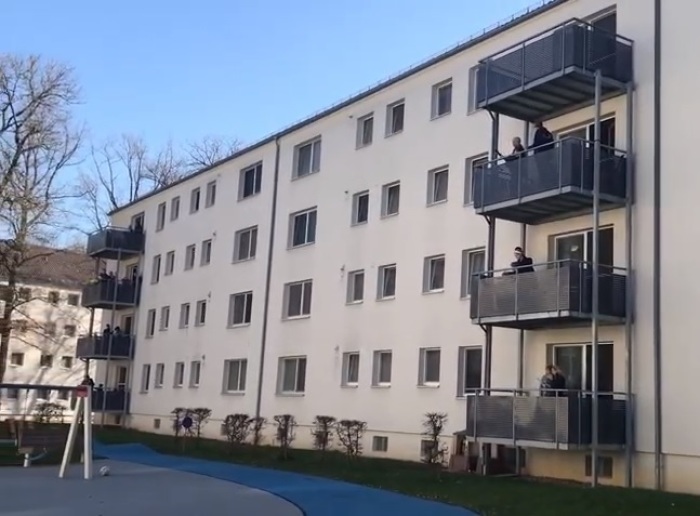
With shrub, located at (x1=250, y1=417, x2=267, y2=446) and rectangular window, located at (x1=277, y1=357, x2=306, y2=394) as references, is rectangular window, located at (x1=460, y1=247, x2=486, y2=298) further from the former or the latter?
shrub, located at (x1=250, y1=417, x2=267, y2=446)

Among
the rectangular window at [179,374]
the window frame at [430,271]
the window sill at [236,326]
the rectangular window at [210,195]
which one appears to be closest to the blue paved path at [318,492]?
the window frame at [430,271]

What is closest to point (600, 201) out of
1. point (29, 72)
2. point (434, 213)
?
point (434, 213)

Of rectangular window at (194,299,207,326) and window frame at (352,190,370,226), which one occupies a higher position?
window frame at (352,190,370,226)

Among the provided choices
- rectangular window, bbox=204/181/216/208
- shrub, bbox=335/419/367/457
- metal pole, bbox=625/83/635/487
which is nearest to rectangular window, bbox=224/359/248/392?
rectangular window, bbox=204/181/216/208

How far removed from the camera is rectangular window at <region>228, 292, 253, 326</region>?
33.4 meters

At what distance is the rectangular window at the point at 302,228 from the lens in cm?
3027

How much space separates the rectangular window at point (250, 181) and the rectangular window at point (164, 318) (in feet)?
23.9

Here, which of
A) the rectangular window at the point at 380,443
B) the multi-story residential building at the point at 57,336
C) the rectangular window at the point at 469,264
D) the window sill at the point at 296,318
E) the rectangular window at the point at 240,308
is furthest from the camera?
the multi-story residential building at the point at 57,336

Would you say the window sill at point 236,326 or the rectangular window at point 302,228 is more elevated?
the rectangular window at point 302,228

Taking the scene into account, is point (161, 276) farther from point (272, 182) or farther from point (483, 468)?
point (483, 468)

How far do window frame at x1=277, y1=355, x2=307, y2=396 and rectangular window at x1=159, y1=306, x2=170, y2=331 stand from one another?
10223 mm

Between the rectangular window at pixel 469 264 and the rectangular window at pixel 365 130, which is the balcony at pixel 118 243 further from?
the rectangular window at pixel 469 264

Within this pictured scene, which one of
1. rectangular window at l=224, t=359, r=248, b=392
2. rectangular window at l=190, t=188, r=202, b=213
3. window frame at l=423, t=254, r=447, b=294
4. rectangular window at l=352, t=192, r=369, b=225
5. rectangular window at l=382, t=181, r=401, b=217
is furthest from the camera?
rectangular window at l=190, t=188, r=202, b=213

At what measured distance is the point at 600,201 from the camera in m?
19.1
